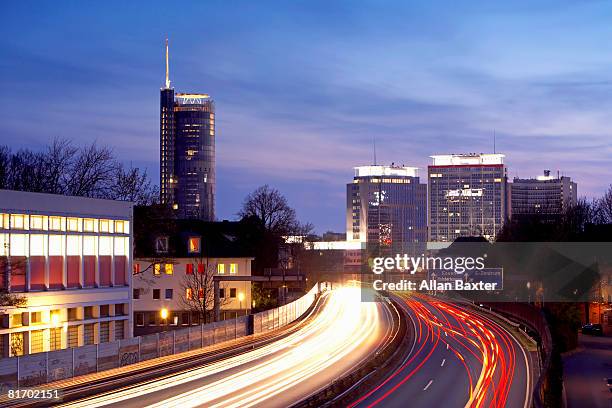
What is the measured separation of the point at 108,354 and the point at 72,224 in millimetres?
12712

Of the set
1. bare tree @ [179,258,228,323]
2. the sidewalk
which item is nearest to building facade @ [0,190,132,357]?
bare tree @ [179,258,228,323]

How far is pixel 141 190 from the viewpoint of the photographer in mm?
83688

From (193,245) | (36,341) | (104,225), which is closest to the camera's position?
(36,341)

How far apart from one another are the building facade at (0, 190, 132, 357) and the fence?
564cm

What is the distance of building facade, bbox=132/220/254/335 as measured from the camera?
295 ft

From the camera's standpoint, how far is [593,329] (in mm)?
89250

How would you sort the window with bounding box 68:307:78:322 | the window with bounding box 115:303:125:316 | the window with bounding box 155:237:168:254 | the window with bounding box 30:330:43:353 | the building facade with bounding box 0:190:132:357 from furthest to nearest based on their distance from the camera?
the window with bounding box 155:237:168:254, the window with bounding box 115:303:125:316, the window with bounding box 68:307:78:322, the window with bounding box 30:330:43:353, the building facade with bounding box 0:190:132:357

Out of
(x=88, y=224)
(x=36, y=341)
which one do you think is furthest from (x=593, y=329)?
(x=36, y=341)

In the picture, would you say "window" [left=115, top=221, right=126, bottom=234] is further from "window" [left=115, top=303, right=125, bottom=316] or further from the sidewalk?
the sidewalk

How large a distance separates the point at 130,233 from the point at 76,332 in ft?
27.9

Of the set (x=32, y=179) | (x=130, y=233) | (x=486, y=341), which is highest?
(x=32, y=179)

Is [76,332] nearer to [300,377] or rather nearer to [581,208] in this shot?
[300,377]

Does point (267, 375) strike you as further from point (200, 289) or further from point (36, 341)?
point (200, 289)

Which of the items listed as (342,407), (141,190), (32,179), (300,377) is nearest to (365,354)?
(300,377)
